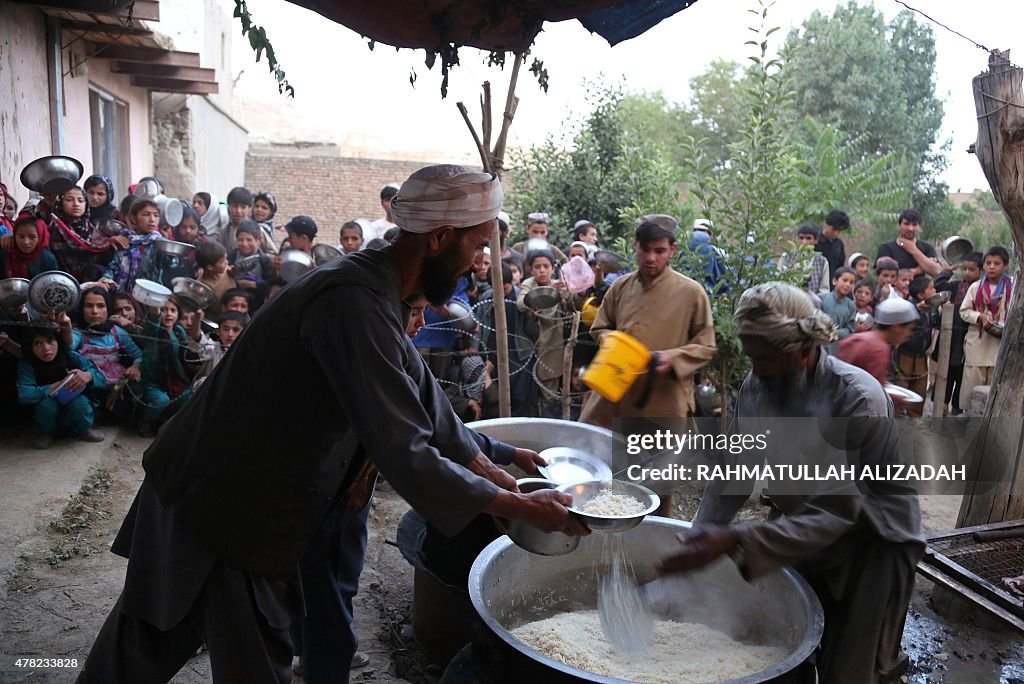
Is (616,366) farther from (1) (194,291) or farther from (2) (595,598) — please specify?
(1) (194,291)

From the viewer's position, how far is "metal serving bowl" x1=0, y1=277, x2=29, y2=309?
5.38 metres

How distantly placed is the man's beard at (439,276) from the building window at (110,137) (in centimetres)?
899

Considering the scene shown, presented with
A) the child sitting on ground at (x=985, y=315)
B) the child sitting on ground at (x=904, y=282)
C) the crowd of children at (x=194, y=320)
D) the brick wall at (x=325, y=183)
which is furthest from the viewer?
the brick wall at (x=325, y=183)

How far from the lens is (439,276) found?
2234 millimetres

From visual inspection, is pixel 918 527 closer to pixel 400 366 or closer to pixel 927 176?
pixel 400 366

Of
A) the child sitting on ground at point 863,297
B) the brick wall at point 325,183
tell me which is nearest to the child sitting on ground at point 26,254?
the child sitting on ground at point 863,297

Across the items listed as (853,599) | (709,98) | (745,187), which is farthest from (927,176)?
(853,599)

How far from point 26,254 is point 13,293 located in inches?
23.7

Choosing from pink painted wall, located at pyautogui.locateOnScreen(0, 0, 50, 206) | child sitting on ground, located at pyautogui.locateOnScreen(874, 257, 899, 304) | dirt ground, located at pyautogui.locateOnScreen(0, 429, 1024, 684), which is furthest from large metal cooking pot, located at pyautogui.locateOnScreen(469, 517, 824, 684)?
pink painted wall, located at pyautogui.locateOnScreen(0, 0, 50, 206)

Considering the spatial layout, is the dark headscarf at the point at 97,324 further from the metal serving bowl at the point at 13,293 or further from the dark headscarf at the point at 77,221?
the dark headscarf at the point at 77,221

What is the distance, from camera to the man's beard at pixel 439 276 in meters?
2.22

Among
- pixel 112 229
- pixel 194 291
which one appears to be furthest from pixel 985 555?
pixel 112 229

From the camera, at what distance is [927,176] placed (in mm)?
20516

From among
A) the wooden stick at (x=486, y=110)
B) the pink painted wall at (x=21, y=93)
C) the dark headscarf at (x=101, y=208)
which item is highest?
the pink painted wall at (x=21, y=93)
